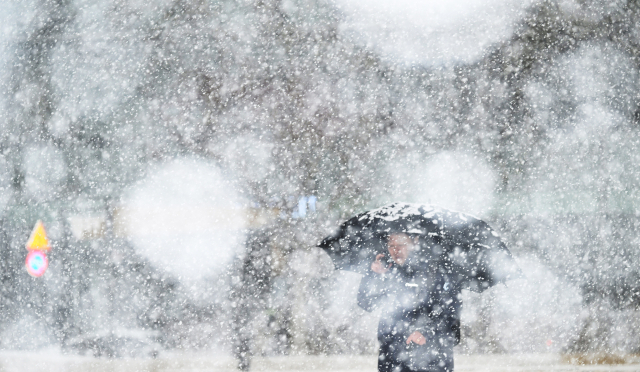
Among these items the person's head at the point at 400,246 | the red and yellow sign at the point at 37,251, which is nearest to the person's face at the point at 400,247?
the person's head at the point at 400,246

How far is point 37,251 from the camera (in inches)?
64.9

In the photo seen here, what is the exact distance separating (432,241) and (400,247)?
0.10 m

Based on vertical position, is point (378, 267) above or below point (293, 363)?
above

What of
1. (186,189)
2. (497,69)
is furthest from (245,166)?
(497,69)

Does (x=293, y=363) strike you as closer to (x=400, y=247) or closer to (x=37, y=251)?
(x=400, y=247)

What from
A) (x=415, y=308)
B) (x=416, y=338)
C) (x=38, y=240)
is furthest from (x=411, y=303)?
(x=38, y=240)

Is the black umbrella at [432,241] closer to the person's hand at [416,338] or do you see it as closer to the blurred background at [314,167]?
the blurred background at [314,167]

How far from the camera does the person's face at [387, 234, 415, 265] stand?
1.44 meters

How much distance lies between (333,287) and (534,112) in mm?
873

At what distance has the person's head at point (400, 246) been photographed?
1435mm

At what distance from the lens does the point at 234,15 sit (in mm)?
1606

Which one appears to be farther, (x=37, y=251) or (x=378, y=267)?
(x=37, y=251)

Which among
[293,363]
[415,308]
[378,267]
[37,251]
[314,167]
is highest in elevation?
[314,167]

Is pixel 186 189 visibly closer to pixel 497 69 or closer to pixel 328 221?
pixel 328 221
